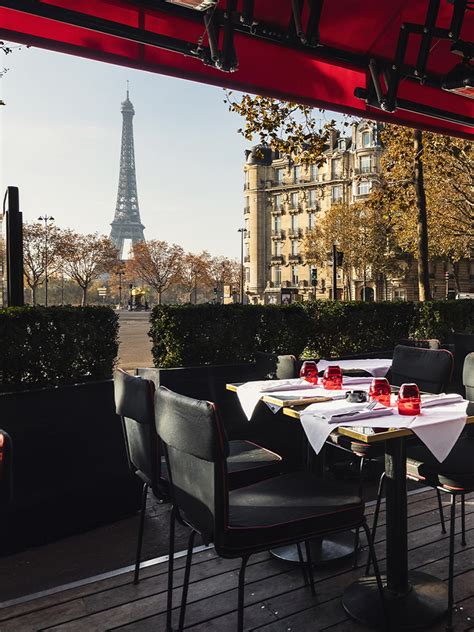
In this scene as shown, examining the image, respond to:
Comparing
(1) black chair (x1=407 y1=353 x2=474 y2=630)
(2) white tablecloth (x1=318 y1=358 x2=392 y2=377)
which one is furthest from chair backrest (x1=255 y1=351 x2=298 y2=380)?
(1) black chair (x1=407 y1=353 x2=474 y2=630)

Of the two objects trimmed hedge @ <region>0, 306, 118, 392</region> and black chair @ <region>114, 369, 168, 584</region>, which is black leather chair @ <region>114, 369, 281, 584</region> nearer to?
black chair @ <region>114, 369, 168, 584</region>

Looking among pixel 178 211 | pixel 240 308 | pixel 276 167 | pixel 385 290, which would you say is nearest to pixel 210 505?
pixel 240 308

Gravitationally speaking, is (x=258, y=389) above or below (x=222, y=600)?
above

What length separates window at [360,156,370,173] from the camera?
66.1 meters

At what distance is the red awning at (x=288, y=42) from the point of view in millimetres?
3354

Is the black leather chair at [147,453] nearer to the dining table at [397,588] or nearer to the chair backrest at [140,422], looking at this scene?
the chair backrest at [140,422]

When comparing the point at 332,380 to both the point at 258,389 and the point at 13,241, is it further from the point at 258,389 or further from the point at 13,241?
the point at 13,241

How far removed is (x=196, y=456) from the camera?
2.44 meters

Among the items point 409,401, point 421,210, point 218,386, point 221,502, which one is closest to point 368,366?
point 218,386

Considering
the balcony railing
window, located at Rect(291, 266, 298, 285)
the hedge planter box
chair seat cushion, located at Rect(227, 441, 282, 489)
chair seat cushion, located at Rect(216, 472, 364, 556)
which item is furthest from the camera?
window, located at Rect(291, 266, 298, 285)

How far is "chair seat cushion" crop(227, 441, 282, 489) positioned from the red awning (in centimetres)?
242

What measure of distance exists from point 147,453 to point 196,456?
0.80m

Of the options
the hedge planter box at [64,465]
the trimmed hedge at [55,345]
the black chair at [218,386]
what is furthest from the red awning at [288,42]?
the black chair at [218,386]

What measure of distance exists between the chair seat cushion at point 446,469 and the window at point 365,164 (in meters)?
65.8
